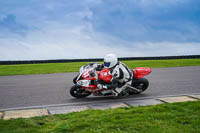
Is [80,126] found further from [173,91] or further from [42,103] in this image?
[173,91]

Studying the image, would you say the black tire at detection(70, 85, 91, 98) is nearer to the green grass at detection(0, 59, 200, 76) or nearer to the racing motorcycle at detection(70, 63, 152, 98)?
the racing motorcycle at detection(70, 63, 152, 98)

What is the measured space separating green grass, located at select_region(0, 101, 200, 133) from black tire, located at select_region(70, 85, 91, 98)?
2.12m

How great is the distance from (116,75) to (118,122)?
308 cm

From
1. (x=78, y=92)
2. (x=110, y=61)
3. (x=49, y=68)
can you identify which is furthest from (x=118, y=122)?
(x=49, y=68)

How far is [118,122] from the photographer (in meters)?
5.25

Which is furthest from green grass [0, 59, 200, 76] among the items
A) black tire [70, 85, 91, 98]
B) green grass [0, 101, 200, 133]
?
green grass [0, 101, 200, 133]

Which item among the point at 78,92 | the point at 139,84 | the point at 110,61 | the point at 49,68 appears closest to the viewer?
the point at 110,61

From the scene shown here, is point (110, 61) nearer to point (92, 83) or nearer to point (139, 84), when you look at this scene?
point (92, 83)

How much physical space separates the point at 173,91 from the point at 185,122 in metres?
4.21

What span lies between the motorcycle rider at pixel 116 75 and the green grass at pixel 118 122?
6.01 ft

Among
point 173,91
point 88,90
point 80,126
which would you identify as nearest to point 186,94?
point 173,91

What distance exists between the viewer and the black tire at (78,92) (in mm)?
8305

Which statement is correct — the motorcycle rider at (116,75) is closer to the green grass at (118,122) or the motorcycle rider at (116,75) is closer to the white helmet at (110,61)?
the white helmet at (110,61)

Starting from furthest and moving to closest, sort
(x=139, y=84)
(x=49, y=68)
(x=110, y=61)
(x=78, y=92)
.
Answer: (x=49, y=68) → (x=139, y=84) → (x=78, y=92) → (x=110, y=61)
